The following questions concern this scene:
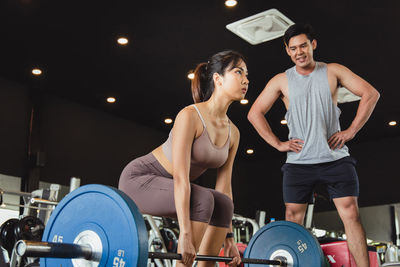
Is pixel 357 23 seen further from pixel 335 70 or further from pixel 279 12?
pixel 335 70

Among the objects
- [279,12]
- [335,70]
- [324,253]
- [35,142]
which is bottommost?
[324,253]

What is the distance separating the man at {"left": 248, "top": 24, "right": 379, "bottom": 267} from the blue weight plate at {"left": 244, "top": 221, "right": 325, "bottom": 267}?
7 cm

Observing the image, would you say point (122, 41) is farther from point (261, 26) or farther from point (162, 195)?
point (162, 195)

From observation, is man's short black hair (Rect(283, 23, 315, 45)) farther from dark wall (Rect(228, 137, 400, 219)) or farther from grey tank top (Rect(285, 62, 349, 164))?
dark wall (Rect(228, 137, 400, 219))

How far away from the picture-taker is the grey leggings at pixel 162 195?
5.83 ft

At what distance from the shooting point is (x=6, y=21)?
4.46 metres

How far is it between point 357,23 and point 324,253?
100 inches

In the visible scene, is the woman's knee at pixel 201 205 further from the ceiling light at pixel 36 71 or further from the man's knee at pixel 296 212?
the ceiling light at pixel 36 71

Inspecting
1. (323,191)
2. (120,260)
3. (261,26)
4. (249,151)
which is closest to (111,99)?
(261,26)

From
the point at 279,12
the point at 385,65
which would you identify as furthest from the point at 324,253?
the point at 385,65

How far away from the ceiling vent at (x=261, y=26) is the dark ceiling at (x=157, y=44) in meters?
0.06

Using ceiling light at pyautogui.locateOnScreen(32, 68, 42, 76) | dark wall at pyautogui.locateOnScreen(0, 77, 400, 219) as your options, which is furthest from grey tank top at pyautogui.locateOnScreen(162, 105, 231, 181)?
dark wall at pyautogui.locateOnScreen(0, 77, 400, 219)

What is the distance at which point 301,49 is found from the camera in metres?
2.38

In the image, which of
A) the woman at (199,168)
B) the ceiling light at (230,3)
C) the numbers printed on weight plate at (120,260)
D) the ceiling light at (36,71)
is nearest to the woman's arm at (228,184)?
the woman at (199,168)
